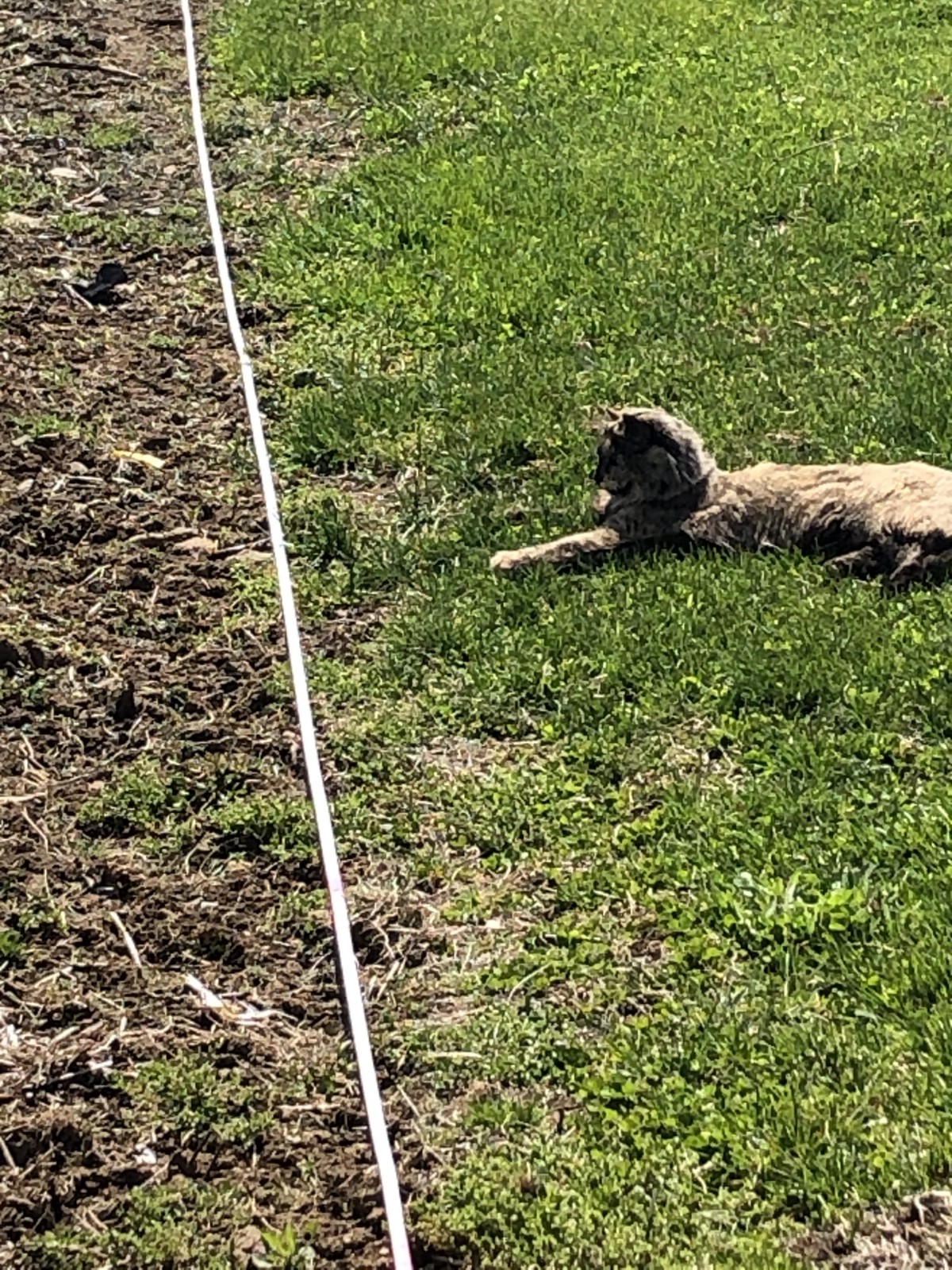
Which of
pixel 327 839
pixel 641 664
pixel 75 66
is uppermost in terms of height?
pixel 75 66

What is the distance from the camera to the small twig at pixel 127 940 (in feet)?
14.5

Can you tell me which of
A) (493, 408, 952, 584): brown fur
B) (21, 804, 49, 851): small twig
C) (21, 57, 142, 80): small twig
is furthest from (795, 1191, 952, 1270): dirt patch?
(21, 57, 142, 80): small twig

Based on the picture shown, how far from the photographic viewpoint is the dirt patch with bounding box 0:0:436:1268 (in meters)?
3.81

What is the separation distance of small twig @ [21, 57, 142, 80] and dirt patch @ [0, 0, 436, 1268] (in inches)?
125

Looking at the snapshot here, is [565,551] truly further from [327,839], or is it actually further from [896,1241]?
[896,1241]

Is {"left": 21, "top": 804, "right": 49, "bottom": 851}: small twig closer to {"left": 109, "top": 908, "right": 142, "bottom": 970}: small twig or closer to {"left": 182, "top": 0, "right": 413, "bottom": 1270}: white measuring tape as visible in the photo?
{"left": 109, "top": 908, "right": 142, "bottom": 970}: small twig

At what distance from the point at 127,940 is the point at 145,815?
53cm

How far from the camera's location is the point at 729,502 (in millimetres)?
5895

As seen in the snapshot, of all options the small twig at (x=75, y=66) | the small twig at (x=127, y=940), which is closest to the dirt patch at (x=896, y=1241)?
Answer: the small twig at (x=127, y=940)

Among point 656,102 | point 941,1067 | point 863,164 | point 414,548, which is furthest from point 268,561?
point 656,102

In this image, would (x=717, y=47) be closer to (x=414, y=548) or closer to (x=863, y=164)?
(x=863, y=164)

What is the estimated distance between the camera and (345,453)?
22.7 ft

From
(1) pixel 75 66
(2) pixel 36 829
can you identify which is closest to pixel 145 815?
(2) pixel 36 829

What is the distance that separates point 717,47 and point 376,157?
2513 mm
